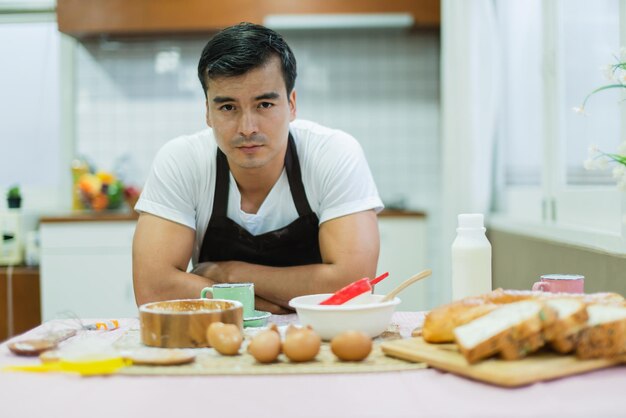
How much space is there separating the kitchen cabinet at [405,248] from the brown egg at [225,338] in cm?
260

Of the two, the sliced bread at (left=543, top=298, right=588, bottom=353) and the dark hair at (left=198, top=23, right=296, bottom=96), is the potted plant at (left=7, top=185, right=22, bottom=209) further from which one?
the sliced bread at (left=543, top=298, right=588, bottom=353)

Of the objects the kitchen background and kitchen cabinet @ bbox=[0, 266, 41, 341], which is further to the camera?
kitchen cabinet @ bbox=[0, 266, 41, 341]

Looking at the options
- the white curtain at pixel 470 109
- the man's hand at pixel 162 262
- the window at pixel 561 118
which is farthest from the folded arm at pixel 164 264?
the white curtain at pixel 470 109

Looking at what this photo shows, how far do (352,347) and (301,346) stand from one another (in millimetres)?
74

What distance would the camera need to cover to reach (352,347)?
3.49ft

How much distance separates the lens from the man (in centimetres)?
179

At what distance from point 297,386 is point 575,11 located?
2.08m

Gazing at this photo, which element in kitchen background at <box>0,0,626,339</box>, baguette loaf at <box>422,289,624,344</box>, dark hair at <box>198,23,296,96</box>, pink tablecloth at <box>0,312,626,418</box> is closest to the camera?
pink tablecloth at <box>0,312,626,418</box>

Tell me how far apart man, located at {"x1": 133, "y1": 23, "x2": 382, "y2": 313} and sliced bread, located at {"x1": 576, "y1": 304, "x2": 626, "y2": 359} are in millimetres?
842

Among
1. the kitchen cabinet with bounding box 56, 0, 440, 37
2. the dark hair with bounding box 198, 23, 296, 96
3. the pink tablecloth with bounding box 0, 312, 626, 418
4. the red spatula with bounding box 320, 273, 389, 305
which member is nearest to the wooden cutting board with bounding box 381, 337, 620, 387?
the pink tablecloth with bounding box 0, 312, 626, 418

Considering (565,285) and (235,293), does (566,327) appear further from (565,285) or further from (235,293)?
(235,293)

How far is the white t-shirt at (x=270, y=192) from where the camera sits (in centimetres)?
194

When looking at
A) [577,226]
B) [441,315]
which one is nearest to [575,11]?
[577,226]

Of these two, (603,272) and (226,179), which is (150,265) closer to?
(226,179)
